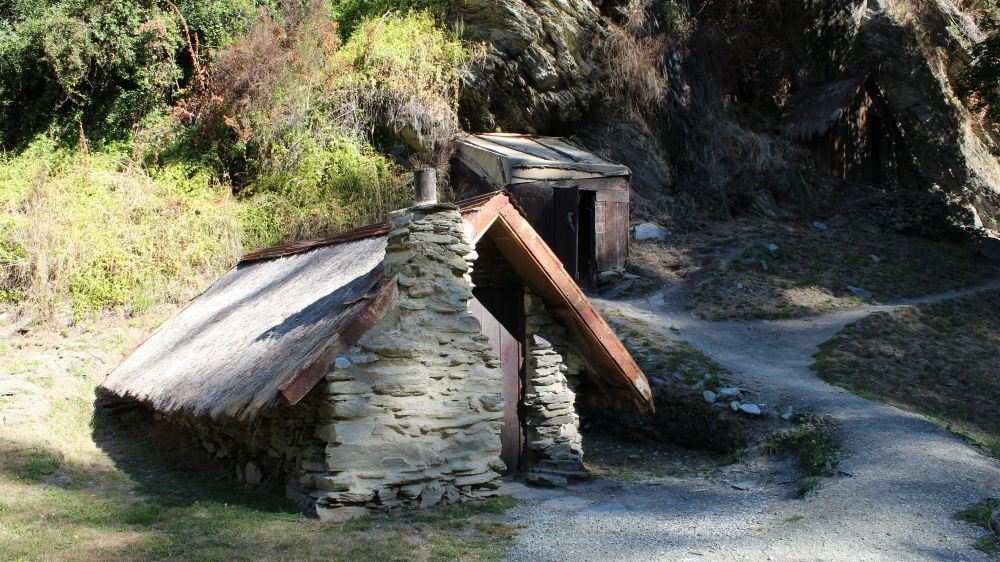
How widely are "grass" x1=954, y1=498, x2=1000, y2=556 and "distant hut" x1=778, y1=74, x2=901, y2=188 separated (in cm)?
1712

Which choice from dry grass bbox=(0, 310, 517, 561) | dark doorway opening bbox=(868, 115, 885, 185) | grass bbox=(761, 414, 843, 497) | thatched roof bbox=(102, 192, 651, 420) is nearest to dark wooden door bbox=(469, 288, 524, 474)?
thatched roof bbox=(102, 192, 651, 420)

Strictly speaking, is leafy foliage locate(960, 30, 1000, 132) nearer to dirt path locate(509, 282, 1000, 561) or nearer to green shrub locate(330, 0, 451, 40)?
green shrub locate(330, 0, 451, 40)

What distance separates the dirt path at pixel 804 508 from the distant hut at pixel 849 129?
1361 cm

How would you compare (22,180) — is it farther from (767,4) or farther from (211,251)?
(767,4)

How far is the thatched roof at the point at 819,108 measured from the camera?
22.1m

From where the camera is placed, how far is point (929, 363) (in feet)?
42.6

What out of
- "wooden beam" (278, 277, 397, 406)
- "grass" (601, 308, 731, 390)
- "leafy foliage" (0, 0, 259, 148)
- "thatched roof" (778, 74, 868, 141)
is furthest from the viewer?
"thatched roof" (778, 74, 868, 141)

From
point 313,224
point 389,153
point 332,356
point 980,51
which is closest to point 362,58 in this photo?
point 389,153

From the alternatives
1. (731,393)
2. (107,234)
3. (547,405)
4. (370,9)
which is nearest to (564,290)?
(547,405)

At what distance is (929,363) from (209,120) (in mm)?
13725

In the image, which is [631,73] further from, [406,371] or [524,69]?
[406,371]

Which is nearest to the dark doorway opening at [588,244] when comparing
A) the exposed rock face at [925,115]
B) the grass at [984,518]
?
the grass at [984,518]

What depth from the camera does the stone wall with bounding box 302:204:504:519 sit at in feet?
21.9

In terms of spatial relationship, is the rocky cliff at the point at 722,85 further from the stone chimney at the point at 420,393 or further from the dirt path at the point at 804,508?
the stone chimney at the point at 420,393
